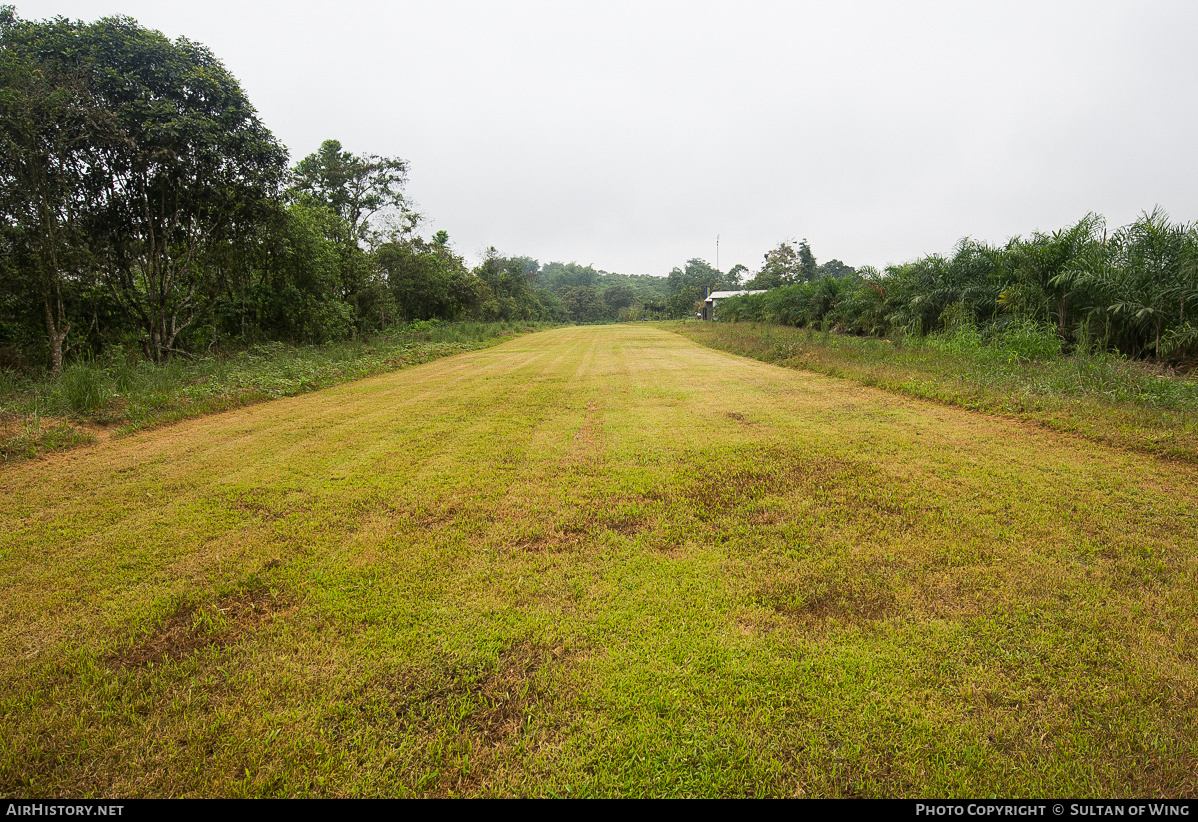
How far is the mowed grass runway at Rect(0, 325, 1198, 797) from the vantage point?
1.44m

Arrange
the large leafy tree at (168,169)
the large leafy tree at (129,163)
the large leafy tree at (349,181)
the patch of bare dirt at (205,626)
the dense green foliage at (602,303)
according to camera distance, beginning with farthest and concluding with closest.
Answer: the dense green foliage at (602,303) < the large leafy tree at (349,181) < the large leafy tree at (168,169) < the large leafy tree at (129,163) < the patch of bare dirt at (205,626)

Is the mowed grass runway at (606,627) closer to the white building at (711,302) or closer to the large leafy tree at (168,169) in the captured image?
the large leafy tree at (168,169)

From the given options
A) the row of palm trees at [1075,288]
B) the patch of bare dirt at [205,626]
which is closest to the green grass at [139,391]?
the patch of bare dirt at [205,626]

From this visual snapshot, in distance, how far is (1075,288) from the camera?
8.41m

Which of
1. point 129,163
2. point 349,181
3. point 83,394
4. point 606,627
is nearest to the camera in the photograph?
point 606,627

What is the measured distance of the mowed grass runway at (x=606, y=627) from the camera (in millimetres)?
1440

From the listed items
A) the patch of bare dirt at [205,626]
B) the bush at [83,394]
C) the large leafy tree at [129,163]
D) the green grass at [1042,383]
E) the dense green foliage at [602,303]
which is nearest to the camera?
the patch of bare dirt at [205,626]

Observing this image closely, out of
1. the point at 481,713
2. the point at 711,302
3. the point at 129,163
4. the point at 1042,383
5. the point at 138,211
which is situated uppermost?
the point at 711,302

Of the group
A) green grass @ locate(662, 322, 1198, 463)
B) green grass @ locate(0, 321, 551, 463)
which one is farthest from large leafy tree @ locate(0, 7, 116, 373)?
green grass @ locate(662, 322, 1198, 463)

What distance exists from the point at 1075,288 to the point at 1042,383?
3.94 metres

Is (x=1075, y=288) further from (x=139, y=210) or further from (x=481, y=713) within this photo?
(x=139, y=210)

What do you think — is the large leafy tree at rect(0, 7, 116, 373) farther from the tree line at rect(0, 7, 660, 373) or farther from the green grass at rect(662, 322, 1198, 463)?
the green grass at rect(662, 322, 1198, 463)

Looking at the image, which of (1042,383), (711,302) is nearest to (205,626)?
(1042,383)

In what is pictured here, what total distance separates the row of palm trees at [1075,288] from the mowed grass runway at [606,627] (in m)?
5.80
